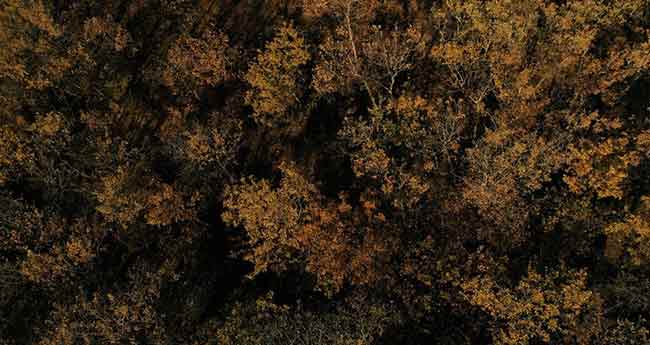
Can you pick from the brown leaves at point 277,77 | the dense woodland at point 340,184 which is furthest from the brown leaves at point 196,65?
the brown leaves at point 277,77

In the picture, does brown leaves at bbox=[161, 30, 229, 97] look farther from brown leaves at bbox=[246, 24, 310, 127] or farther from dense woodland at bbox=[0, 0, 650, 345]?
brown leaves at bbox=[246, 24, 310, 127]

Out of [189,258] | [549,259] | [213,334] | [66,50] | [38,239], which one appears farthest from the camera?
[66,50]

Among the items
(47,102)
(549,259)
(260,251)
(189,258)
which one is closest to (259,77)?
(260,251)

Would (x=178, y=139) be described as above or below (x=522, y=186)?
below

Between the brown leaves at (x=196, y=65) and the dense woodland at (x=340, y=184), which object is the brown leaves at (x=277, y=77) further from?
the brown leaves at (x=196, y=65)

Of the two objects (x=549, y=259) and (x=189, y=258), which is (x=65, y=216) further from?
(x=549, y=259)

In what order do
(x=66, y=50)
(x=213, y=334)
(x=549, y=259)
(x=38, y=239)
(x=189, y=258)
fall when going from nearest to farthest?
1. (x=213, y=334)
2. (x=549, y=259)
3. (x=38, y=239)
4. (x=189, y=258)
5. (x=66, y=50)

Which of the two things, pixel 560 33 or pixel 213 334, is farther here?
pixel 560 33

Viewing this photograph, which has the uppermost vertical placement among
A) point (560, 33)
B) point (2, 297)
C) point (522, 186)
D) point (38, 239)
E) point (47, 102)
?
point (560, 33)

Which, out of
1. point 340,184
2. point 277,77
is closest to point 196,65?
point 277,77
